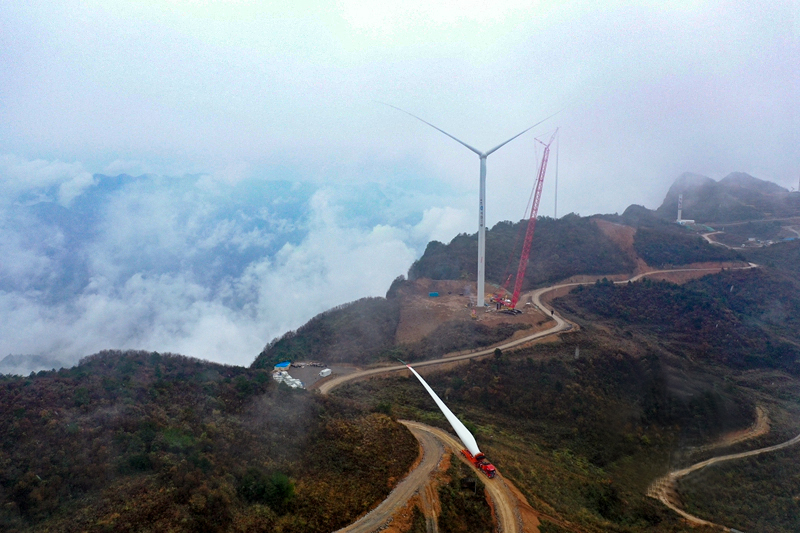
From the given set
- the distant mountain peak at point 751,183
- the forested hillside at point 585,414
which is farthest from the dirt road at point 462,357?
the distant mountain peak at point 751,183

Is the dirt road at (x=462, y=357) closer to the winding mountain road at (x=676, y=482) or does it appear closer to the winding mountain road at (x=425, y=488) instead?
the winding mountain road at (x=425, y=488)

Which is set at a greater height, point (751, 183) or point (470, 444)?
point (751, 183)

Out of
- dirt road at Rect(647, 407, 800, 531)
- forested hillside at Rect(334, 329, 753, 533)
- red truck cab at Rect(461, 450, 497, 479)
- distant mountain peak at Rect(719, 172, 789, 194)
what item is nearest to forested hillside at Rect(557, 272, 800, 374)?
forested hillside at Rect(334, 329, 753, 533)

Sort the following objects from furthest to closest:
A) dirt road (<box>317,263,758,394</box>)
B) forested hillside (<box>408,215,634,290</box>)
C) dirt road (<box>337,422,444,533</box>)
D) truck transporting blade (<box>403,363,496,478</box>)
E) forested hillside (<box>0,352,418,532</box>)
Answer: forested hillside (<box>408,215,634,290</box>)
dirt road (<box>317,263,758,394</box>)
truck transporting blade (<box>403,363,496,478</box>)
dirt road (<box>337,422,444,533</box>)
forested hillside (<box>0,352,418,532</box>)

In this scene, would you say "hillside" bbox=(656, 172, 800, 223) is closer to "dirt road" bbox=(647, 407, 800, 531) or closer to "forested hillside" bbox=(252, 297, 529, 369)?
"dirt road" bbox=(647, 407, 800, 531)

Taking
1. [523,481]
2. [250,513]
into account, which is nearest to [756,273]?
[523,481]

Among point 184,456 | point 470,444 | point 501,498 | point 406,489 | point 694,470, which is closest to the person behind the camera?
point 184,456

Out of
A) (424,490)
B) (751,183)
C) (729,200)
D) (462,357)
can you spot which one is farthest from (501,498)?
(751,183)

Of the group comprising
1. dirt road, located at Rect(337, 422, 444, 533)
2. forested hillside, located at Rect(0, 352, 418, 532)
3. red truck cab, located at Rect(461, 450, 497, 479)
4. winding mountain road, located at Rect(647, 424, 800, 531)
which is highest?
forested hillside, located at Rect(0, 352, 418, 532)

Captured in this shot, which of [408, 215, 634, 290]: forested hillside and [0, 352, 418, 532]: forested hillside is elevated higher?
[408, 215, 634, 290]: forested hillside

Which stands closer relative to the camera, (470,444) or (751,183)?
(470,444)

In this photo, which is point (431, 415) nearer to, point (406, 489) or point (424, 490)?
point (424, 490)

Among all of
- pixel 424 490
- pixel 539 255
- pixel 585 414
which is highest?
pixel 539 255
